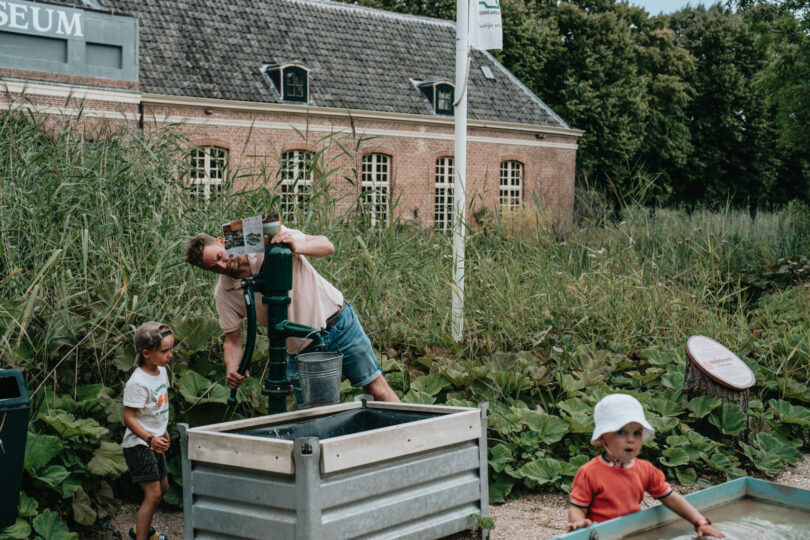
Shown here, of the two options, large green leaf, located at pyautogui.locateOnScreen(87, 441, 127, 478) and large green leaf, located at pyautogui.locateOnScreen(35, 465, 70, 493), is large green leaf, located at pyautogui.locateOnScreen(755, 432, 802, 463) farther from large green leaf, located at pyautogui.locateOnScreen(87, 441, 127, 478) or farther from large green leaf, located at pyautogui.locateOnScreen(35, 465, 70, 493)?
large green leaf, located at pyautogui.locateOnScreen(35, 465, 70, 493)

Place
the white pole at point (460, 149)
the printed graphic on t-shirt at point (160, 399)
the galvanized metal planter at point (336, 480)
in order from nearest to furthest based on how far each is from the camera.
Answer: the galvanized metal planter at point (336, 480)
the printed graphic on t-shirt at point (160, 399)
the white pole at point (460, 149)

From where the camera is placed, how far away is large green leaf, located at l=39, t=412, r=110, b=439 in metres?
3.48

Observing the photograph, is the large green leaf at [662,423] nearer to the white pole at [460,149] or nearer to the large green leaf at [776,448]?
the large green leaf at [776,448]

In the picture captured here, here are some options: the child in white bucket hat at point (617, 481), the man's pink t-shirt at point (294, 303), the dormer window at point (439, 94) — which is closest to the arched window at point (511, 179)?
the dormer window at point (439, 94)

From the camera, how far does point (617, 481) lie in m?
2.88

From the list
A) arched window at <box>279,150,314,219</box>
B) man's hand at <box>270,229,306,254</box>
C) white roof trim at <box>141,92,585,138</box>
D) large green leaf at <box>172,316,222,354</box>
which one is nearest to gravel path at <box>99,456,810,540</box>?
large green leaf at <box>172,316,222,354</box>

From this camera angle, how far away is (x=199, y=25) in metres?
21.4

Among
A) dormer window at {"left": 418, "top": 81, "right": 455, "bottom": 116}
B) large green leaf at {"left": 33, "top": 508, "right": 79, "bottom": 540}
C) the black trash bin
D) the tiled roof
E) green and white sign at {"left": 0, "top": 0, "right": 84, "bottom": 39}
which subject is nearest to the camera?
the black trash bin

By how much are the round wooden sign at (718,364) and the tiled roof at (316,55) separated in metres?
17.0

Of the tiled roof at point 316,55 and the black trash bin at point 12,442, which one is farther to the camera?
the tiled roof at point 316,55

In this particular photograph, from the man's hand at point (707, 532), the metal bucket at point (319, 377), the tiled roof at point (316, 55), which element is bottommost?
the man's hand at point (707, 532)

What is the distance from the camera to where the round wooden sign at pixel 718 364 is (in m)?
4.94

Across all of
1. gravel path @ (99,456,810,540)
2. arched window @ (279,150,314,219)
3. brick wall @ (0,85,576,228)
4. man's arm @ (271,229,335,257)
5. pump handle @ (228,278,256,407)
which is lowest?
gravel path @ (99,456,810,540)

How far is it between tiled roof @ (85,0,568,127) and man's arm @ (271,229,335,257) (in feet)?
56.8
